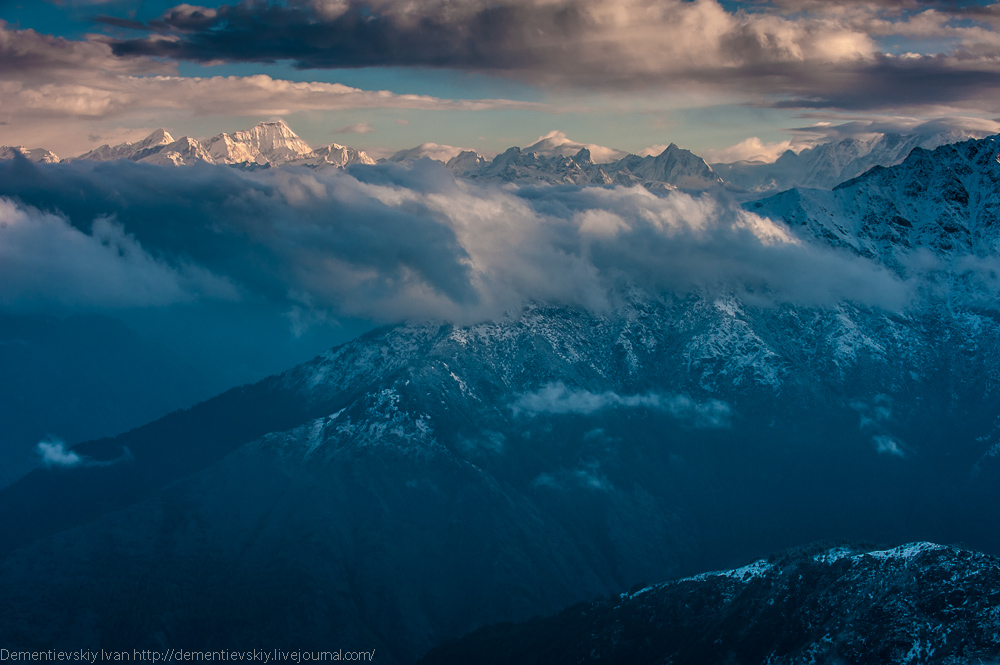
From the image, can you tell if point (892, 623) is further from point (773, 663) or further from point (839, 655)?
point (773, 663)

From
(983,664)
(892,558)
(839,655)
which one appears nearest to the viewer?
(983,664)

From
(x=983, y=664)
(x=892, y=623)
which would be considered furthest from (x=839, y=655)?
(x=983, y=664)

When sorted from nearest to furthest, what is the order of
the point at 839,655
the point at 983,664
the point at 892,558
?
the point at 983,664, the point at 839,655, the point at 892,558

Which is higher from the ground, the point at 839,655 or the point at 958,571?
the point at 958,571

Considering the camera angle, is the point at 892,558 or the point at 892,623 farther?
the point at 892,558

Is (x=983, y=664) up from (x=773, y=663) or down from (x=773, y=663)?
up

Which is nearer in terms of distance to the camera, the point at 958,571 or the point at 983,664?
the point at 983,664

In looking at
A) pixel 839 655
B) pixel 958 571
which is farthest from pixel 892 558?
pixel 839 655

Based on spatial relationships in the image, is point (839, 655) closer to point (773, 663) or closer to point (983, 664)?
point (773, 663)
